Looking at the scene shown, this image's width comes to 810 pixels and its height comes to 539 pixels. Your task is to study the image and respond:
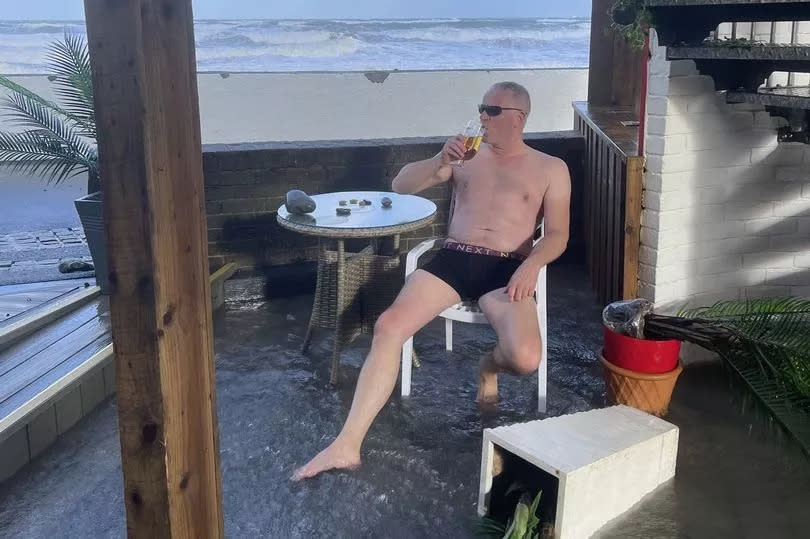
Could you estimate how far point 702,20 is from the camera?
3074mm

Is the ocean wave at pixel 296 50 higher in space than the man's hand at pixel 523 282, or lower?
higher

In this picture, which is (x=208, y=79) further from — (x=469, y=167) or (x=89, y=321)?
(x=469, y=167)

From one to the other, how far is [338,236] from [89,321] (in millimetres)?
1447

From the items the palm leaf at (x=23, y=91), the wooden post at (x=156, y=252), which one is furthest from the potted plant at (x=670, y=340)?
the palm leaf at (x=23, y=91)

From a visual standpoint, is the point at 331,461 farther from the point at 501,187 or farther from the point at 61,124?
the point at 61,124

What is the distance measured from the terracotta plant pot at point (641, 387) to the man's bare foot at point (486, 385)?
47 centimetres

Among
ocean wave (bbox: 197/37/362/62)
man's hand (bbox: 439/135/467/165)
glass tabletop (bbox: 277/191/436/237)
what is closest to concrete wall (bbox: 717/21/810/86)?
man's hand (bbox: 439/135/467/165)

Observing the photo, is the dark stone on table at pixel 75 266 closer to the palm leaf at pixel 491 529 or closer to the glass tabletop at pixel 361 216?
the glass tabletop at pixel 361 216

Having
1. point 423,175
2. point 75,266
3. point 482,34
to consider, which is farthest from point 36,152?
point 482,34

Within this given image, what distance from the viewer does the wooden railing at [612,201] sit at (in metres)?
3.66

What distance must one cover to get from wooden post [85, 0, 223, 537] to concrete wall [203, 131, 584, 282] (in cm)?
324

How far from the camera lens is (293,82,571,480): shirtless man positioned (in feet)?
9.95

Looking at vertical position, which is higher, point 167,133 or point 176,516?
point 167,133

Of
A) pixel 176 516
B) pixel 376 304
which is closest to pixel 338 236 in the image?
pixel 376 304
